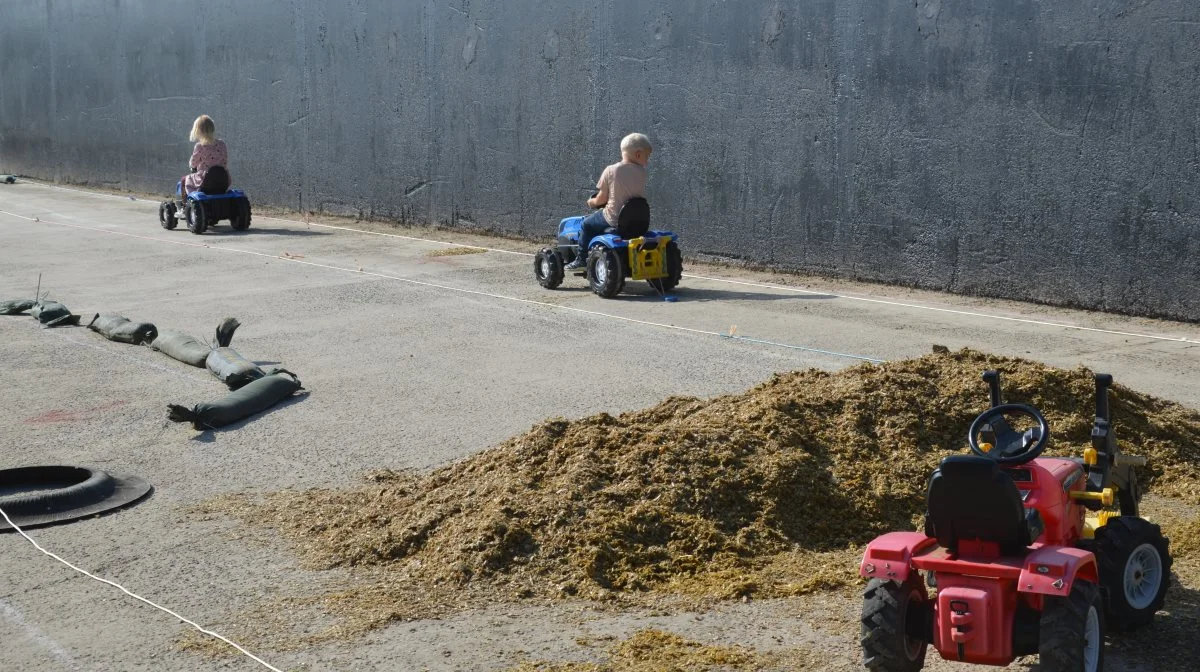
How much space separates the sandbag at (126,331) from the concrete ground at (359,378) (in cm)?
21

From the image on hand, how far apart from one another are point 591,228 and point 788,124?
296 centimetres

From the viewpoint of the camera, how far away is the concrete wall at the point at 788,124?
1238 centimetres

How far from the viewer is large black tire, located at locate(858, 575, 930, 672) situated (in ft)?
14.1

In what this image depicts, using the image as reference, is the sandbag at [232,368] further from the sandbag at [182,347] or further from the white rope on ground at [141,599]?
the white rope on ground at [141,599]

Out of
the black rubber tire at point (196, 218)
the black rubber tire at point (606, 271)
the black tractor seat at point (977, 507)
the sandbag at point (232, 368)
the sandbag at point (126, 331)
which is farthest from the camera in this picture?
the black rubber tire at point (196, 218)

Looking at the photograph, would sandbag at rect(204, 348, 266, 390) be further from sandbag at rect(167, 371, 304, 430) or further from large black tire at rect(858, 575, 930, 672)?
large black tire at rect(858, 575, 930, 672)

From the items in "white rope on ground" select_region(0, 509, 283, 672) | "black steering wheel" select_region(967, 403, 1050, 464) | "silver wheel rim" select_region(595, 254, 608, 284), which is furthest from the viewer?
"silver wheel rim" select_region(595, 254, 608, 284)

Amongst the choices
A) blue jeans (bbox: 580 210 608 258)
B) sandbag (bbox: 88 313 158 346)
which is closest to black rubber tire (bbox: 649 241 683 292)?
blue jeans (bbox: 580 210 608 258)

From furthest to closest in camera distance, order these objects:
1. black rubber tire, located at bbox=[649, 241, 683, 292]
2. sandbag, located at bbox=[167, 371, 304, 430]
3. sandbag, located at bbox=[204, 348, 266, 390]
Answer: black rubber tire, located at bbox=[649, 241, 683, 292], sandbag, located at bbox=[204, 348, 266, 390], sandbag, located at bbox=[167, 371, 304, 430]

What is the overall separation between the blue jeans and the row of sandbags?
4195 mm

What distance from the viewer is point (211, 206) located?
20.5 metres

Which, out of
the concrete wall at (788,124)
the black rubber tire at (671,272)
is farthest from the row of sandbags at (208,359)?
the concrete wall at (788,124)

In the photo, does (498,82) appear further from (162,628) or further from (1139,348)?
(162,628)

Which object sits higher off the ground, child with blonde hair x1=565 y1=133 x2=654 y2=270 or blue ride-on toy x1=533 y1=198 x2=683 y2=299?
child with blonde hair x1=565 y1=133 x2=654 y2=270
